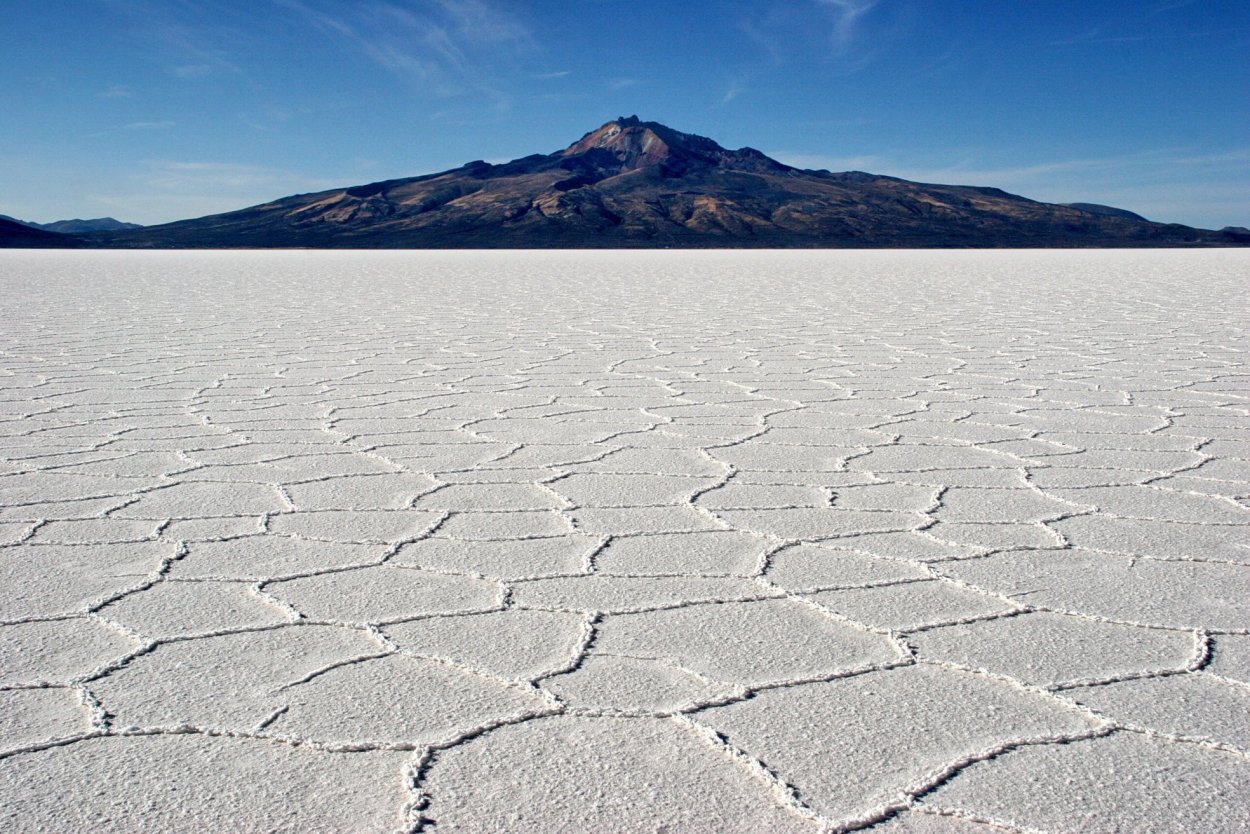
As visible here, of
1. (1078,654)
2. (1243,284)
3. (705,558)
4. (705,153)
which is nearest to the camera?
(1078,654)

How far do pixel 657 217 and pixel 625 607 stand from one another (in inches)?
3486

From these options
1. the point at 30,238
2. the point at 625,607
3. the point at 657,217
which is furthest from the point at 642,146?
the point at 625,607

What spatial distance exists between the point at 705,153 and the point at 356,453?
13615 cm

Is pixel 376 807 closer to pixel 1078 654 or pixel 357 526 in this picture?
pixel 1078 654

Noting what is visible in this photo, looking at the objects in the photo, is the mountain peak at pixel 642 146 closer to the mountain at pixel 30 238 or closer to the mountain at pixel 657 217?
the mountain at pixel 657 217

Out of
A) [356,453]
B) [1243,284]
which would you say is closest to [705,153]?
[1243,284]

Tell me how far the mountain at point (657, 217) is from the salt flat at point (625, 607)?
65618 millimetres

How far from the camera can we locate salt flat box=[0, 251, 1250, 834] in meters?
1.15

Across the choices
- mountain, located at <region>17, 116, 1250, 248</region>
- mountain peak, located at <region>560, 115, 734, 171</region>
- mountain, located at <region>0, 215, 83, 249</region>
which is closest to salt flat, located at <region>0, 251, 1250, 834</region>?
mountain, located at <region>0, 215, 83, 249</region>

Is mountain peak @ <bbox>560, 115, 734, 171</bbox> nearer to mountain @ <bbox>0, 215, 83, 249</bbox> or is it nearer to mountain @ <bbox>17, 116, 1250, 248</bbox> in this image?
mountain @ <bbox>17, 116, 1250, 248</bbox>

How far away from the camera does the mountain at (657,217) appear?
255 feet

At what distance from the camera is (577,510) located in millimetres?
2277

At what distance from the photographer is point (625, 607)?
1689 mm

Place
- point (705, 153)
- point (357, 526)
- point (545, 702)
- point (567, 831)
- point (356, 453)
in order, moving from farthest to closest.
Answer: point (705, 153) → point (356, 453) → point (357, 526) → point (545, 702) → point (567, 831)
